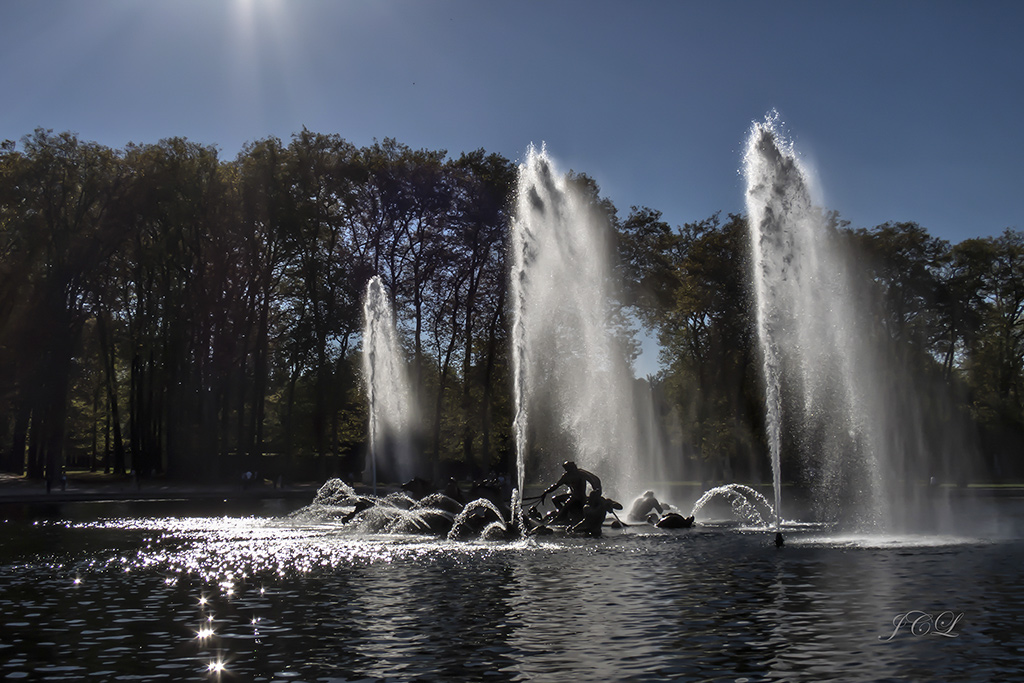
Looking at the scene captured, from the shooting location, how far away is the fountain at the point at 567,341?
3784cm

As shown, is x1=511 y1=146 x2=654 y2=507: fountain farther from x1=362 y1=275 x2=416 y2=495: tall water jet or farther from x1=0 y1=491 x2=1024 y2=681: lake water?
x1=0 y1=491 x2=1024 y2=681: lake water

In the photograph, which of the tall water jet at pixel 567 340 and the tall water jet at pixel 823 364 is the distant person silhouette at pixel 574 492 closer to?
the tall water jet at pixel 567 340

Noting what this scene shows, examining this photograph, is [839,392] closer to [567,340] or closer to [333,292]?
[567,340]

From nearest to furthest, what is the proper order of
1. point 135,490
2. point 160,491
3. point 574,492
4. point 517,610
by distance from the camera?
point 517,610
point 574,492
point 160,491
point 135,490

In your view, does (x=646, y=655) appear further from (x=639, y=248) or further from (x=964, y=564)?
(x=639, y=248)

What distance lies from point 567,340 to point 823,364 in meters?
14.9

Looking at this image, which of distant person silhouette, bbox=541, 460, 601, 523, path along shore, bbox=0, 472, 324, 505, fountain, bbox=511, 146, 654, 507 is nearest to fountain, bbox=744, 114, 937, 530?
fountain, bbox=511, 146, 654, 507

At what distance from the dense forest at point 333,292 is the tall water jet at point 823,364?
356 centimetres

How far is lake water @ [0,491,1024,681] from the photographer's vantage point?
9758 millimetres

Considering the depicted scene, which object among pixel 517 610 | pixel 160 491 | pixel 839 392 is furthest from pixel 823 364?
pixel 517 610

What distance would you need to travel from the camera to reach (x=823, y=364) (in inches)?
2115

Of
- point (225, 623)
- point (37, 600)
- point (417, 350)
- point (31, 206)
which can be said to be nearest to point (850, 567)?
point (225, 623)

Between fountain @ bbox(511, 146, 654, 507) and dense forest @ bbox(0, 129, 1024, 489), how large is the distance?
9.62 ft

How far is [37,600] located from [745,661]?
1061cm
